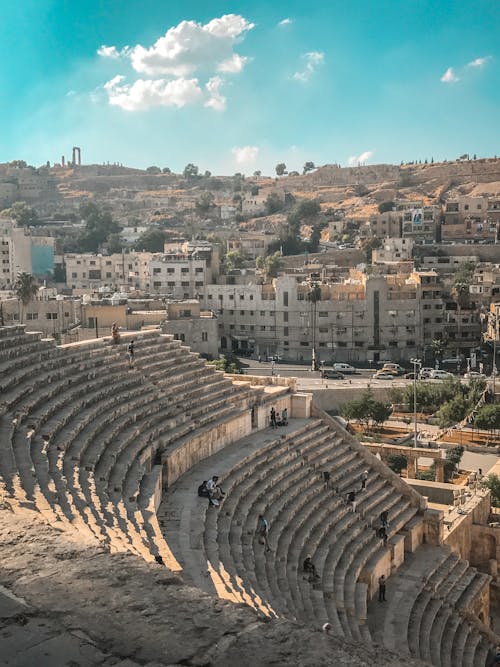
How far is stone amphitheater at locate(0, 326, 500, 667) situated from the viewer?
494 centimetres

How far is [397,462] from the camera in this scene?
26438 mm

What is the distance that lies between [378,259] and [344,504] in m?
54.3

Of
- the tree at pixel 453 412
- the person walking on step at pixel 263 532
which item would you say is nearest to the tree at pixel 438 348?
the tree at pixel 453 412

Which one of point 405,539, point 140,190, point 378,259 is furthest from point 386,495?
point 140,190

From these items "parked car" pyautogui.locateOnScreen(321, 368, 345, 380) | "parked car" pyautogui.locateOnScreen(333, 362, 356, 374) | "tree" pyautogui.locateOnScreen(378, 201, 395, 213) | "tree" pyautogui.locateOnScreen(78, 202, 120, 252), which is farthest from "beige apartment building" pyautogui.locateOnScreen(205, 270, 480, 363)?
"tree" pyautogui.locateOnScreen(78, 202, 120, 252)

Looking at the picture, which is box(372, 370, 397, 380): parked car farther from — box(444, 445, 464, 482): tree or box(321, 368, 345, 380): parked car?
box(444, 445, 464, 482): tree

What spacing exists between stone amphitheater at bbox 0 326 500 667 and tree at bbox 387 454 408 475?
4937mm

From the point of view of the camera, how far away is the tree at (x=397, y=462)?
26203 millimetres

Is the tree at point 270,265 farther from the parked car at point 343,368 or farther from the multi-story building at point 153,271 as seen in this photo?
the parked car at point 343,368

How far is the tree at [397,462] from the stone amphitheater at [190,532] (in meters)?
4.94

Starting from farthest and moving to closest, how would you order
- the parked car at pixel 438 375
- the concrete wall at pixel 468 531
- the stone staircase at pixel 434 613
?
the parked car at pixel 438 375 < the concrete wall at pixel 468 531 < the stone staircase at pixel 434 613

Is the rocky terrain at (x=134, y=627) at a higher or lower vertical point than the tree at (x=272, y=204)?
lower

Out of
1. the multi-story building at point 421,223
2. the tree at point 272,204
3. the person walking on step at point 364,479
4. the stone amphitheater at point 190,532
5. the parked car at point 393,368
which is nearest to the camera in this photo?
the stone amphitheater at point 190,532

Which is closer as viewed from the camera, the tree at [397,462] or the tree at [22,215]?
the tree at [397,462]
